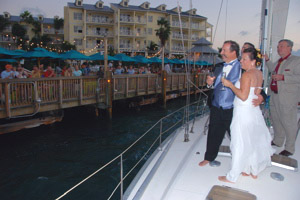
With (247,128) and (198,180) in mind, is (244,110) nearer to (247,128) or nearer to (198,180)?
(247,128)

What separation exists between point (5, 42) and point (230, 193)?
59.5 meters

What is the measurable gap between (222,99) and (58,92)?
855cm

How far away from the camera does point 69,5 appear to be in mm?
43594

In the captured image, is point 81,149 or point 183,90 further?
point 183,90

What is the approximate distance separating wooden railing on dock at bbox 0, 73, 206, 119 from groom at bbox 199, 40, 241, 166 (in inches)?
293

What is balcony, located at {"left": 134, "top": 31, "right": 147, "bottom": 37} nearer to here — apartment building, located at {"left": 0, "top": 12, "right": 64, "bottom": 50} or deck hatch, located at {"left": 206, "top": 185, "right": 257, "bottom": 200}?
apartment building, located at {"left": 0, "top": 12, "right": 64, "bottom": 50}

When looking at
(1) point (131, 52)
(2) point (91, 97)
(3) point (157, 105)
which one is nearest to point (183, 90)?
(3) point (157, 105)


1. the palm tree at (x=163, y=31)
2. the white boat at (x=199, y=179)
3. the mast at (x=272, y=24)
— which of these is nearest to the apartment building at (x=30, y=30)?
the palm tree at (x=163, y=31)

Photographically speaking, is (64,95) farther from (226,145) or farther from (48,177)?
(226,145)

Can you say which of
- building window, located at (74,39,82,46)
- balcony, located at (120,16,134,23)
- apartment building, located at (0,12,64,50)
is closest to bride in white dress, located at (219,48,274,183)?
balcony, located at (120,16,134,23)

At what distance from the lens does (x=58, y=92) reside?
10.2 m

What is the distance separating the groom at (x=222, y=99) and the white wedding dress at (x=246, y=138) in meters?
0.19

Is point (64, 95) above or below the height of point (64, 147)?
above

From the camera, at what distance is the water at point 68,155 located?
5.89m
